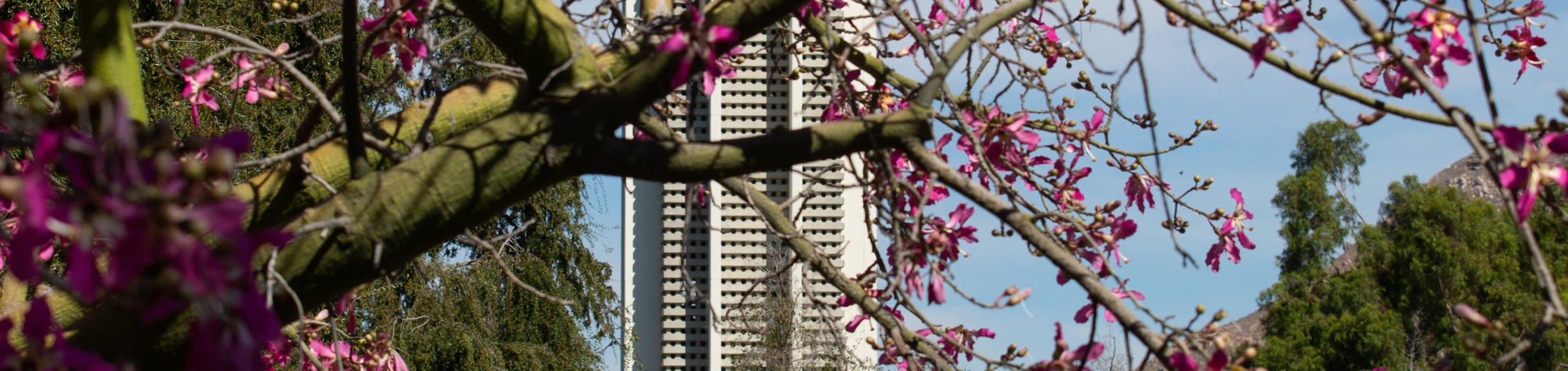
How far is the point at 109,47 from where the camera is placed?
134cm

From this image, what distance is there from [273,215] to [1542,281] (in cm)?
121

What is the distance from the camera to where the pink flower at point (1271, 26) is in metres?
1.44

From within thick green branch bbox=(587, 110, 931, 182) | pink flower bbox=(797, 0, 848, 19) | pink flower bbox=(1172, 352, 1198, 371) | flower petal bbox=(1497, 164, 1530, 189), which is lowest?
pink flower bbox=(1172, 352, 1198, 371)

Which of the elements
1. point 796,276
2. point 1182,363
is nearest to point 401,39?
point 1182,363

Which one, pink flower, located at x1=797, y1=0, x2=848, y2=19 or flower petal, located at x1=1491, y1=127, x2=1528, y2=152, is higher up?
pink flower, located at x1=797, y1=0, x2=848, y2=19

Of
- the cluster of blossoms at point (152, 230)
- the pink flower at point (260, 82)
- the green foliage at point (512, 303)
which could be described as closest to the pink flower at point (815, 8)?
the pink flower at point (260, 82)

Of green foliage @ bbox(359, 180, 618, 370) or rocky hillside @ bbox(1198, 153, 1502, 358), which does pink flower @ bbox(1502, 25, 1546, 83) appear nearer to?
green foliage @ bbox(359, 180, 618, 370)

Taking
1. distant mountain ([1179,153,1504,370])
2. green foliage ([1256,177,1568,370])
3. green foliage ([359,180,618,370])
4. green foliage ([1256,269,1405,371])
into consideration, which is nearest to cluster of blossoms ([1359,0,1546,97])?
green foliage ([359,180,618,370])

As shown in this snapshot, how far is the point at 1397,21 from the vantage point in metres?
1.42

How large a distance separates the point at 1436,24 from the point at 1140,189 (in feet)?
2.80

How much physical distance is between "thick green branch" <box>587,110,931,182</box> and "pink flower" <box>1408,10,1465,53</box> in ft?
1.84

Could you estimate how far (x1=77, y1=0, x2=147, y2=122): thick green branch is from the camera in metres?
1.33

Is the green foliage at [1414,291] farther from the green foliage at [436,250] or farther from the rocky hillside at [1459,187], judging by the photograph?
the green foliage at [436,250]

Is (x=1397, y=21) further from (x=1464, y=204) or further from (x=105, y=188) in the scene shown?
(x=1464, y=204)
